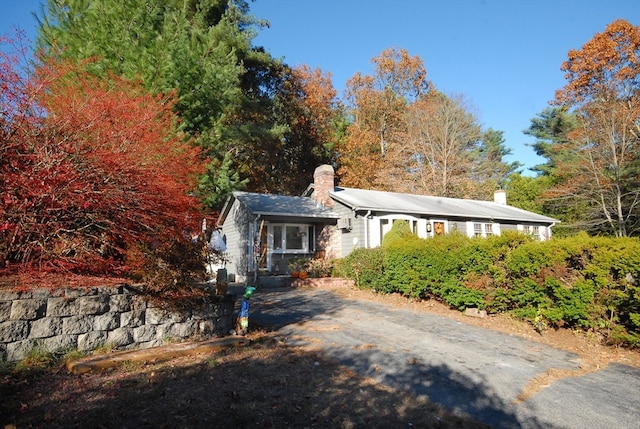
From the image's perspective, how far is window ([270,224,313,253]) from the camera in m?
15.3

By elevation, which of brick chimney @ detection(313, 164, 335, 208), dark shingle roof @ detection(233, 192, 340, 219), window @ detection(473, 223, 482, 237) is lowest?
window @ detection(473, 223, 482, 237)

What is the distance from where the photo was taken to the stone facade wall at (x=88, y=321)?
4.39 m

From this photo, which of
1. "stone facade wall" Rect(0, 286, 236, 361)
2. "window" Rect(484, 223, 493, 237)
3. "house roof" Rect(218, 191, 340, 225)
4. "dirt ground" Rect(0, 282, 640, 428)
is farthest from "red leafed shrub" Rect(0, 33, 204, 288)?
"window" Rect(484, 223, 493, 237)

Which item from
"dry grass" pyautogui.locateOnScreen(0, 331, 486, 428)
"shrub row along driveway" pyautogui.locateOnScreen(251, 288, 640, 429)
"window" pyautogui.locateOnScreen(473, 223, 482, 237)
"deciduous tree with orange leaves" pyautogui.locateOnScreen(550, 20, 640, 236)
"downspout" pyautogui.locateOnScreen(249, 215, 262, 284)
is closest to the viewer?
"dry grass" pyautogui.locateOnScreen(0, 331, 486, 428)

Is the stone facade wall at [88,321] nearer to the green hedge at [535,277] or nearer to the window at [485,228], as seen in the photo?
the green hedge at [535,277]

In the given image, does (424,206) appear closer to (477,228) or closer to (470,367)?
(477,228)

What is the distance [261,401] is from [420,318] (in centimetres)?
539

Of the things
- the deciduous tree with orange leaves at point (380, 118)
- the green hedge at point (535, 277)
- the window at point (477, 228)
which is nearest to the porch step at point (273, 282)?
the green hedge at point (535, 277)

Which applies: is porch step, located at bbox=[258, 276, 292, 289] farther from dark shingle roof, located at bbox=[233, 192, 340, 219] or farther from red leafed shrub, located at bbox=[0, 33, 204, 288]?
red leafed shrub, located at bbox=[0, 33, 204, 288]

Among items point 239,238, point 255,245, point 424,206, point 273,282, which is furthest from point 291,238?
point 424,206

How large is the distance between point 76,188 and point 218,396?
328 cm

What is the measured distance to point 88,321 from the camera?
15.8ft

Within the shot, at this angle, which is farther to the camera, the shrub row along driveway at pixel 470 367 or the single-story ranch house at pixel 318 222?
the single-story ranch house at pixel 318 222

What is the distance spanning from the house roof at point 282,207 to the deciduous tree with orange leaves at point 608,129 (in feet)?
44.6
